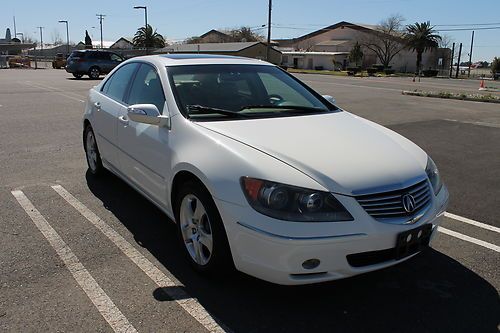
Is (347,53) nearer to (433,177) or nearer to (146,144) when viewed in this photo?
(146,144)

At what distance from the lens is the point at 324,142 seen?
3.26 m

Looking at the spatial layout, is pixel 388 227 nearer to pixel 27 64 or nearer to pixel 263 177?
pixel 263 177

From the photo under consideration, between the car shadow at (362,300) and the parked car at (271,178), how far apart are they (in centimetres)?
22

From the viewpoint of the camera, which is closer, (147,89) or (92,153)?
(147,89)

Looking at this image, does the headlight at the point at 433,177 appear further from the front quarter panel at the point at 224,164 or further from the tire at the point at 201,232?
the tire at the point at 201,232

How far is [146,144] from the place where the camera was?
392 centimetres

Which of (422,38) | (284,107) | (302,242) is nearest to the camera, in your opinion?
(302,242)

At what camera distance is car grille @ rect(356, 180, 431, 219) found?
2.79m

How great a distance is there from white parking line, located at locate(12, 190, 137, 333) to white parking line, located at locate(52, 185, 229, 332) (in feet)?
1.18

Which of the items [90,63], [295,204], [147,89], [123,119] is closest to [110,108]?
[123,119]

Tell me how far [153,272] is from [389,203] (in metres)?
1.79

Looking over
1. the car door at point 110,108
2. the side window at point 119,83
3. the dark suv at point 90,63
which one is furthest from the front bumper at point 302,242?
the dark suv at point 90,63

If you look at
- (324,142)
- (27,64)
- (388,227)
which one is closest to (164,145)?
(324,142)

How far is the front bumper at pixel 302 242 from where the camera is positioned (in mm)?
2670
